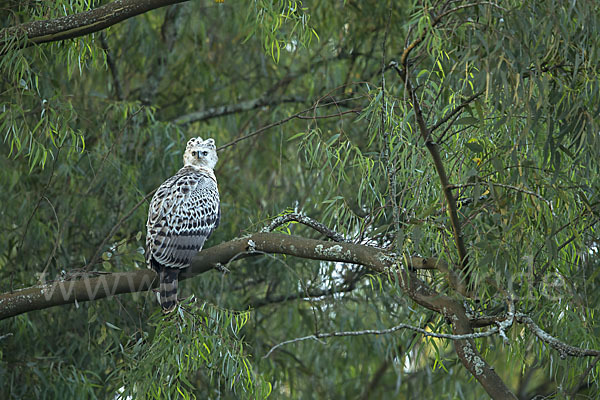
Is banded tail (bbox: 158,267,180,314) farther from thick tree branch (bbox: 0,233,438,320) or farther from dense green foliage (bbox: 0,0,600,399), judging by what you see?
dense green foliage (bbox: 0,0,600,399)

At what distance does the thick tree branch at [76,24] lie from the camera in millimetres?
3678

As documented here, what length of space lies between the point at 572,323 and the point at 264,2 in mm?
1930

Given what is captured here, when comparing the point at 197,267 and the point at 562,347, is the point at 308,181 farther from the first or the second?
the point at 562,347

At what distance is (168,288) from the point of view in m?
3.97

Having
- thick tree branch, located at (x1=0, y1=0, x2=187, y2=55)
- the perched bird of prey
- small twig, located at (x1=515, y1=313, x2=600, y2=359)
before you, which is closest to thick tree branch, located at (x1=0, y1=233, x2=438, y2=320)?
the perched bird of prey

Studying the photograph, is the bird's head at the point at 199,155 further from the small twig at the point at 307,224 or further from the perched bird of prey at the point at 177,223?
the small twig at the point at 307,224

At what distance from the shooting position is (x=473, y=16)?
9.59 ft

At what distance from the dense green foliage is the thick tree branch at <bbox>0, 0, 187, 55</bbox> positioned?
22cm

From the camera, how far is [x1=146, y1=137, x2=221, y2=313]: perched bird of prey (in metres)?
4.00

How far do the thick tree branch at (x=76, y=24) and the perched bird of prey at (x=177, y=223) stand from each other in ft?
3.13

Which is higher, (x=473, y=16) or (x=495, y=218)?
(x=473, y=16)

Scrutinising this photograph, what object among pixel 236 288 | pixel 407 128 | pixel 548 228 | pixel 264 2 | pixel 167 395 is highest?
pixel 264 2

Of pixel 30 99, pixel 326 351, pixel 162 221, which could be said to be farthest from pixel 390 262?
pixel 326 351

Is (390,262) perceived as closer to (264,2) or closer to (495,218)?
(495,218)
